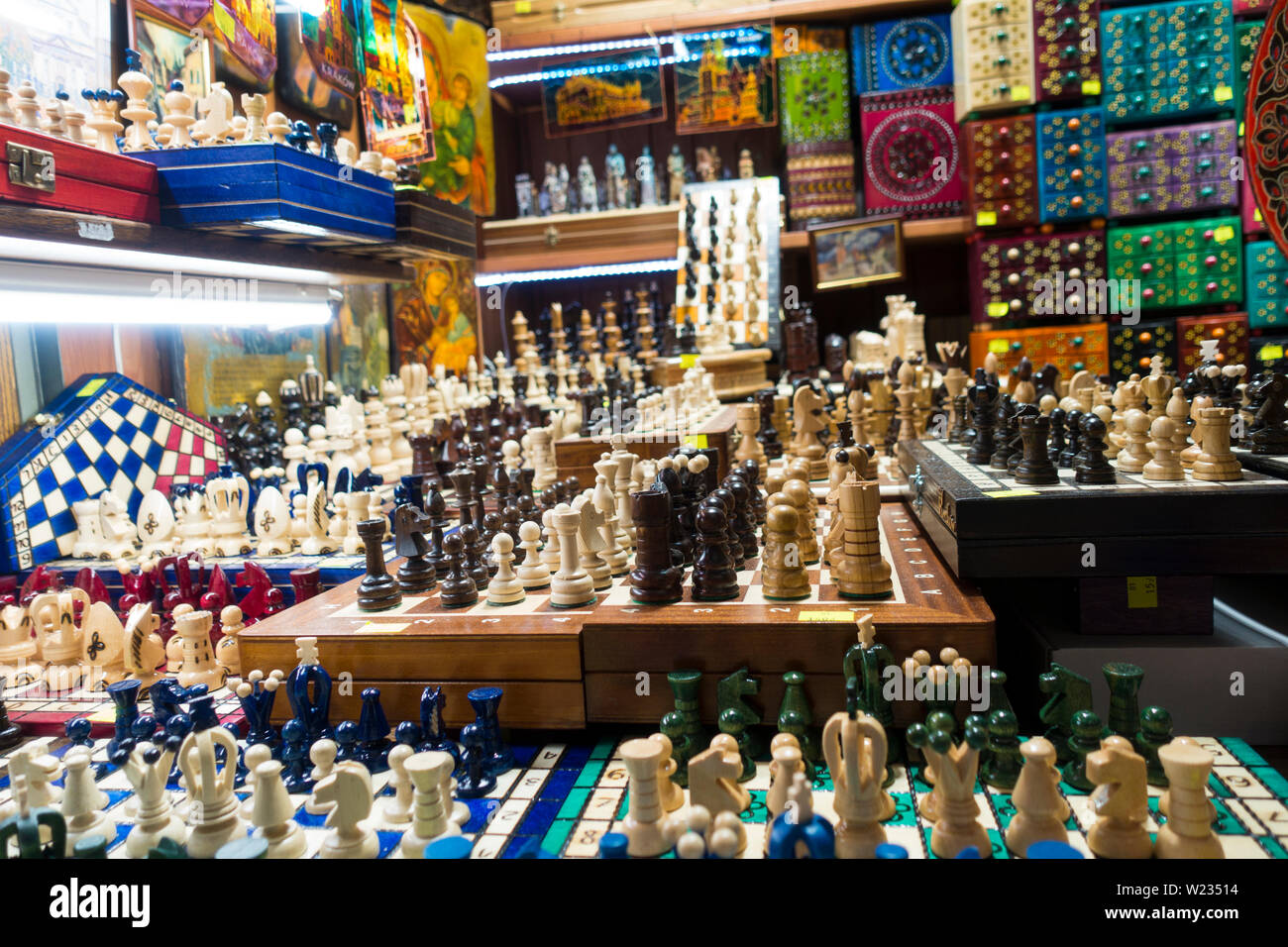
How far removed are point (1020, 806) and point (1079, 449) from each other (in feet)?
3.48

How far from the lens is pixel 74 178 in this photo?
230cm

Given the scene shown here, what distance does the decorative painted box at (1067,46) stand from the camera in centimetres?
614

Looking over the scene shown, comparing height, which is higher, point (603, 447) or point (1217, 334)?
point (1217, 334)

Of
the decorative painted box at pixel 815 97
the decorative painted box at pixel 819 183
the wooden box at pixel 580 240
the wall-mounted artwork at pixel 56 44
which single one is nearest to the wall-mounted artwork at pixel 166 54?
the wall-mounted artwork at pixel 56 44

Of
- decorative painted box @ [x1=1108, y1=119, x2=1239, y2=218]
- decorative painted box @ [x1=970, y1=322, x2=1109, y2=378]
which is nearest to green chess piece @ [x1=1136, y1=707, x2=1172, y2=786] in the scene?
decorative painted box @ [x1=970, y1=322, x2=1109, y2=378]

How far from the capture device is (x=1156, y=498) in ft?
6.09

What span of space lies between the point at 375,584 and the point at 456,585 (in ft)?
0.62

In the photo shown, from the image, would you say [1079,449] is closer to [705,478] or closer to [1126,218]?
[705,478]

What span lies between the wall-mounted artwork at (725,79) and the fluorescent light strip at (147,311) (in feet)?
12.5

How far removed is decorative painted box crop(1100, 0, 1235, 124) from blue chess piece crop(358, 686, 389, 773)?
6325 millimetres

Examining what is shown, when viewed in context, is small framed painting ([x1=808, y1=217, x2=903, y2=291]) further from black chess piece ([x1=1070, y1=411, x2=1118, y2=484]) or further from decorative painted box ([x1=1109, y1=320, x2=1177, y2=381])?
black chess piece ([x1=1070, y1=411, x2=1118, y2=484])

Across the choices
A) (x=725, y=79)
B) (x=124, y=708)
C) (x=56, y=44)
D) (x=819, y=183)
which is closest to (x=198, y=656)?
(x=124, y=708)

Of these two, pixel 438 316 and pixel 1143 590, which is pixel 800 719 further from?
pixel 438 316
